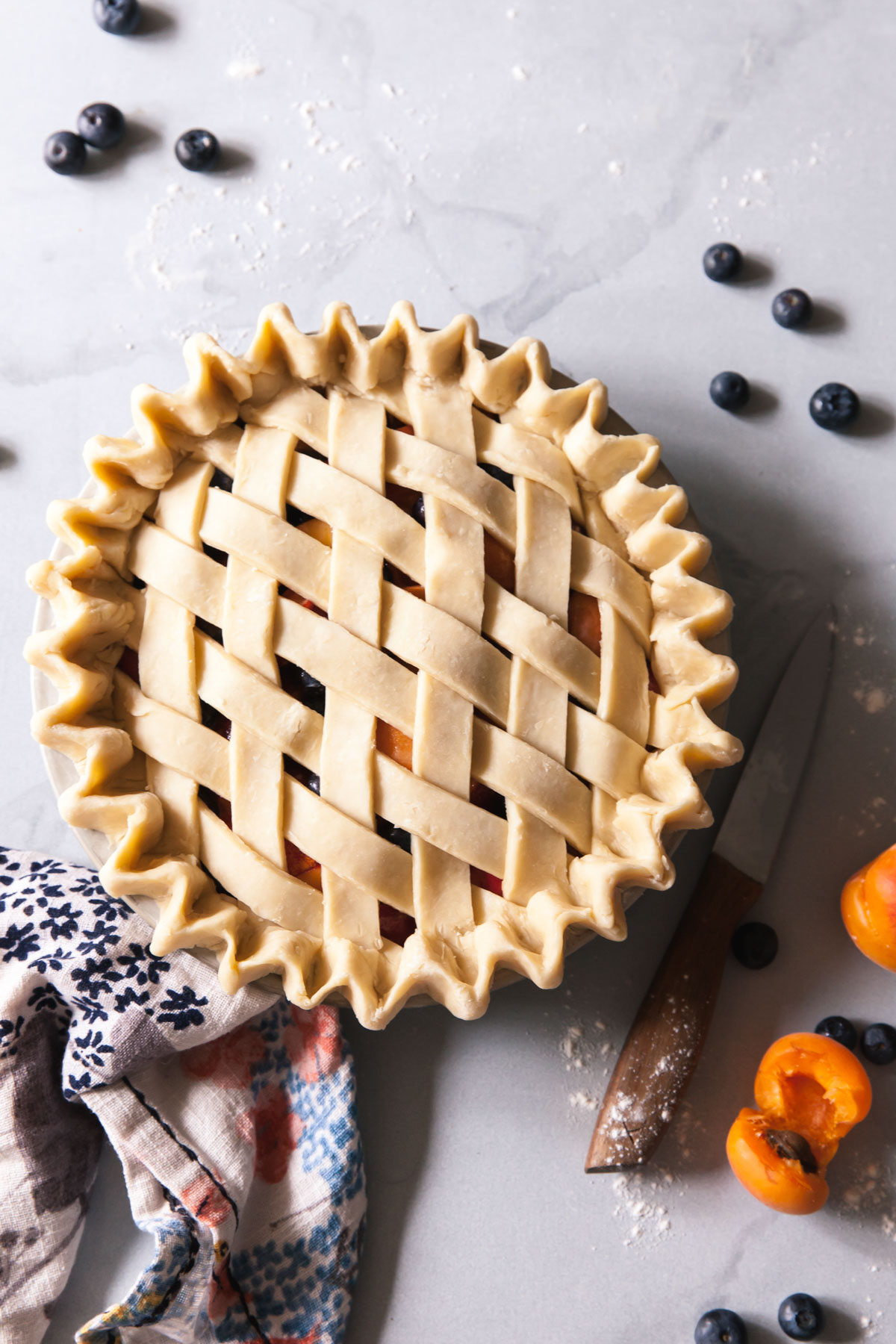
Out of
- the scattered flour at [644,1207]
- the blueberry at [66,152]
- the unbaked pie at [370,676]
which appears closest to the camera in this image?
the unbaked pie at [370,676]

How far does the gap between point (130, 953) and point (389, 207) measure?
1.38 metres

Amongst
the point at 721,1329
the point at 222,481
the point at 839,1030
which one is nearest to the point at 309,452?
the point at 222,481

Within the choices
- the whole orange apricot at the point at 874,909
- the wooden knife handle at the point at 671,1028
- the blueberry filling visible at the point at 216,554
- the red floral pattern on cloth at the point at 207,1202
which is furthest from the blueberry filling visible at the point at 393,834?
the whole orange apricot at the point at 874,909

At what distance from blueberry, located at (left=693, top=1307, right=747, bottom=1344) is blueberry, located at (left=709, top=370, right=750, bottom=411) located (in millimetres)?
Result: 1492

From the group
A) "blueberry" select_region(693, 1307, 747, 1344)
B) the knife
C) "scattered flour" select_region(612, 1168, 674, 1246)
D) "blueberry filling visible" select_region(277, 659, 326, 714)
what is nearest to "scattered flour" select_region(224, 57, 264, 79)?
"blueberry filling visible" select_region(277, 659, 326, 714)

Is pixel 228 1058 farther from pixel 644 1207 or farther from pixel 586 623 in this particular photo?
pixel 586 623

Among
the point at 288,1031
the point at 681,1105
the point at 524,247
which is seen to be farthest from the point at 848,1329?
the point at 524,247

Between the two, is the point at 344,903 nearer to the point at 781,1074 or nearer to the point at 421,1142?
the point at 421,1142

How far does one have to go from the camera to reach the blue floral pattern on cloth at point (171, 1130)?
1.72 metres

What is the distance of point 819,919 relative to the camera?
6.18 ft

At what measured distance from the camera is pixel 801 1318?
1.74 m

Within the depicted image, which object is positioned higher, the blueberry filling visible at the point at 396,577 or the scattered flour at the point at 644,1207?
the blueberry filling visible at the point at 396,577

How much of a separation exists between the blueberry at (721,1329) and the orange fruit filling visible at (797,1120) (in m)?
0.19

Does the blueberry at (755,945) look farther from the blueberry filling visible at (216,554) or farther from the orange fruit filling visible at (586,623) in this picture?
the blueberry filling visible at (216,554)
